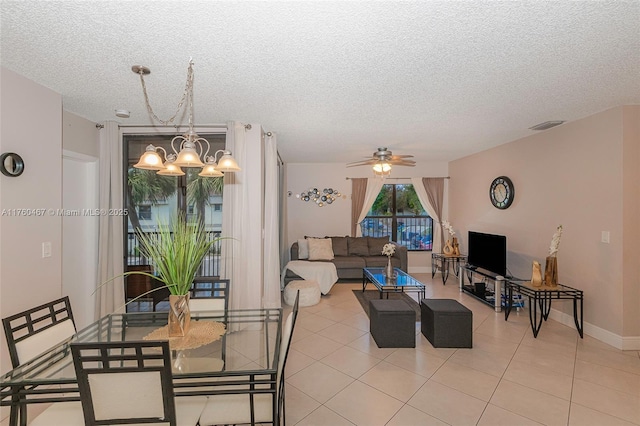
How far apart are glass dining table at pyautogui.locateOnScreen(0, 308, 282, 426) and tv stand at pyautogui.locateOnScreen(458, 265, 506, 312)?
350cm

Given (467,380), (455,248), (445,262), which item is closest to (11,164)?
(467,380)

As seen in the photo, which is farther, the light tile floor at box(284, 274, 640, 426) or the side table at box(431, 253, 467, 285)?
the side table at box(431, 253, 467, 285)

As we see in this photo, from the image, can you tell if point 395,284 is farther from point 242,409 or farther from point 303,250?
point 242,409

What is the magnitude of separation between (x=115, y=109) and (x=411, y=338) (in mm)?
4071

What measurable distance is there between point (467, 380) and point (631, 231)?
2451mm

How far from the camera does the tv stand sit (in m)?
4.24

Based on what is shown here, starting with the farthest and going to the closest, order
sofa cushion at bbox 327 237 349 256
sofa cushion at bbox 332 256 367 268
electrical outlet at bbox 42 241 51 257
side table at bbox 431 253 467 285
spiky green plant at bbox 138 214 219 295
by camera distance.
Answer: sofa cushion at bbox 327 237 349 256
sofa cushion at bbox 332 256 367 268
side table at bbox 431 253 467 285
electrical outlet at bbox 42 241 51 257
spiky green plant at bbox 138 214 219 295

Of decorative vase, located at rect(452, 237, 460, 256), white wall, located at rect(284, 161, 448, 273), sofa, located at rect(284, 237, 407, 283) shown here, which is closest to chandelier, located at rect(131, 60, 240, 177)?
sofa, located at rect(284, 237, 407, 283)

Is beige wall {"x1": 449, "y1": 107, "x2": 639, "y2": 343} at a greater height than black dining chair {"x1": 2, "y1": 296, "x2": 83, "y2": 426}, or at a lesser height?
greater

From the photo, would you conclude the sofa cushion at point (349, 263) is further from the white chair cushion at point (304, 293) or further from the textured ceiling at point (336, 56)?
the textured ceiling at point (336, 56)

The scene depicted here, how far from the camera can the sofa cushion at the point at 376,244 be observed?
6.40m

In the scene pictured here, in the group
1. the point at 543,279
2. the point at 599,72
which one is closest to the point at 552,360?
the point at 543,279

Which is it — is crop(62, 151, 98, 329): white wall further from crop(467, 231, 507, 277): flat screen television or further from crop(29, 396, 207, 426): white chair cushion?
crop(467, 231, 507, 277): flat screen television

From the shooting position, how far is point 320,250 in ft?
19.9
